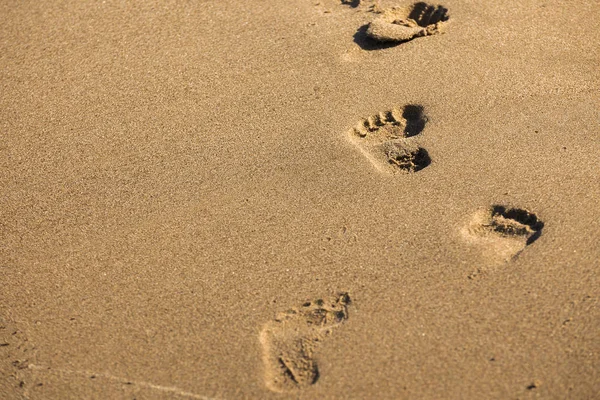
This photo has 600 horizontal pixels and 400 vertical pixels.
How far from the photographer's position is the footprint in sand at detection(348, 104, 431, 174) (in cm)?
250

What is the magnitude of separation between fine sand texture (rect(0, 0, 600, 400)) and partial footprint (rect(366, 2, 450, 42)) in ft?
0.05

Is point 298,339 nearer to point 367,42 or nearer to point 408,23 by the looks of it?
point 367,42

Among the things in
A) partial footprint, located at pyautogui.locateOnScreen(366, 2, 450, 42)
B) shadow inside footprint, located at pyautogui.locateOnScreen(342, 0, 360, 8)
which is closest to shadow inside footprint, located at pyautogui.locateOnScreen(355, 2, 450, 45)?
partial footprint, located at pyautogui.locateOnScreen(366, 2, 450, 42)

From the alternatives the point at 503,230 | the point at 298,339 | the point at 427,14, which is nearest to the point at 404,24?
the point at 427,14

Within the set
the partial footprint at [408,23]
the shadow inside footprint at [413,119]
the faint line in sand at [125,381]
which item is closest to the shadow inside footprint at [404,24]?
the partial footprint at [408,23]

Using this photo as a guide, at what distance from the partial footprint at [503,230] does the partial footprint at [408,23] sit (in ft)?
→ 3.35

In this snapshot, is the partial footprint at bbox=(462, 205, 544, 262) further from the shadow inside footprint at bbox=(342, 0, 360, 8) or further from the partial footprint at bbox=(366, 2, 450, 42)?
the shadow inside footprint at bbox=(342, 0, 360, 8)

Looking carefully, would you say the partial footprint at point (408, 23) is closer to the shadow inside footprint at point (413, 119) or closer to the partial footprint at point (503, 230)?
the shadow inside footprint at point (413, 119)

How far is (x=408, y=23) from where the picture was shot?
9.82 feet

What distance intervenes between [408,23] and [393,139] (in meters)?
0.73

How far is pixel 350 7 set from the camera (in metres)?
3.12

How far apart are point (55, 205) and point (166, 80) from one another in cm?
76

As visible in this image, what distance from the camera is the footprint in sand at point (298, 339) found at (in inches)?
77.1

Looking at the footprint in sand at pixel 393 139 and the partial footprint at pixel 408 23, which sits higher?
the partial footprint at pixel 408 23
